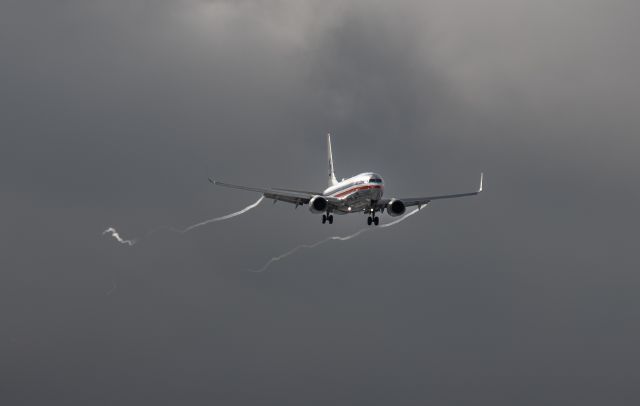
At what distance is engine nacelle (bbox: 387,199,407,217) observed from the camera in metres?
133

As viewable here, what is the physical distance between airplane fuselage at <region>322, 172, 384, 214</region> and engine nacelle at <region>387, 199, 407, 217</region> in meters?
3.50

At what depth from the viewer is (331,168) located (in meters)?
170

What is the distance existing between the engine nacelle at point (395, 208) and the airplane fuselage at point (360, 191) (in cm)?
350

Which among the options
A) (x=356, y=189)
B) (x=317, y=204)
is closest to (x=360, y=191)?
(x=356, y=189)

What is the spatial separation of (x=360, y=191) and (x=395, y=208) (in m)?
7.92

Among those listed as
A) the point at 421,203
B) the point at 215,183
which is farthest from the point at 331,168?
the point at 215,183

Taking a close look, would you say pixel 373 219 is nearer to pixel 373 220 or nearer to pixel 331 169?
pixel 373 220

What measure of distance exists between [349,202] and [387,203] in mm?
6558

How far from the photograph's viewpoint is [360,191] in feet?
419

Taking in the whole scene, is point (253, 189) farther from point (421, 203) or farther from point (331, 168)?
point (331, 168)

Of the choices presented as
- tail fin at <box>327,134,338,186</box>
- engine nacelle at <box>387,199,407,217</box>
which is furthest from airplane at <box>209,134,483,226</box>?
tail fin at <box>327,134,338,186</box>

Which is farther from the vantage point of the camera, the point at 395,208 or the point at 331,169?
the point at 331,169

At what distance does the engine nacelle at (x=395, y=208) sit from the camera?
13338 centimetres

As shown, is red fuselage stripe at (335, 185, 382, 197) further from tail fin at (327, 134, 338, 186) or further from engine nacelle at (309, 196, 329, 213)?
tail fin at (327, 134, 338, 186)
